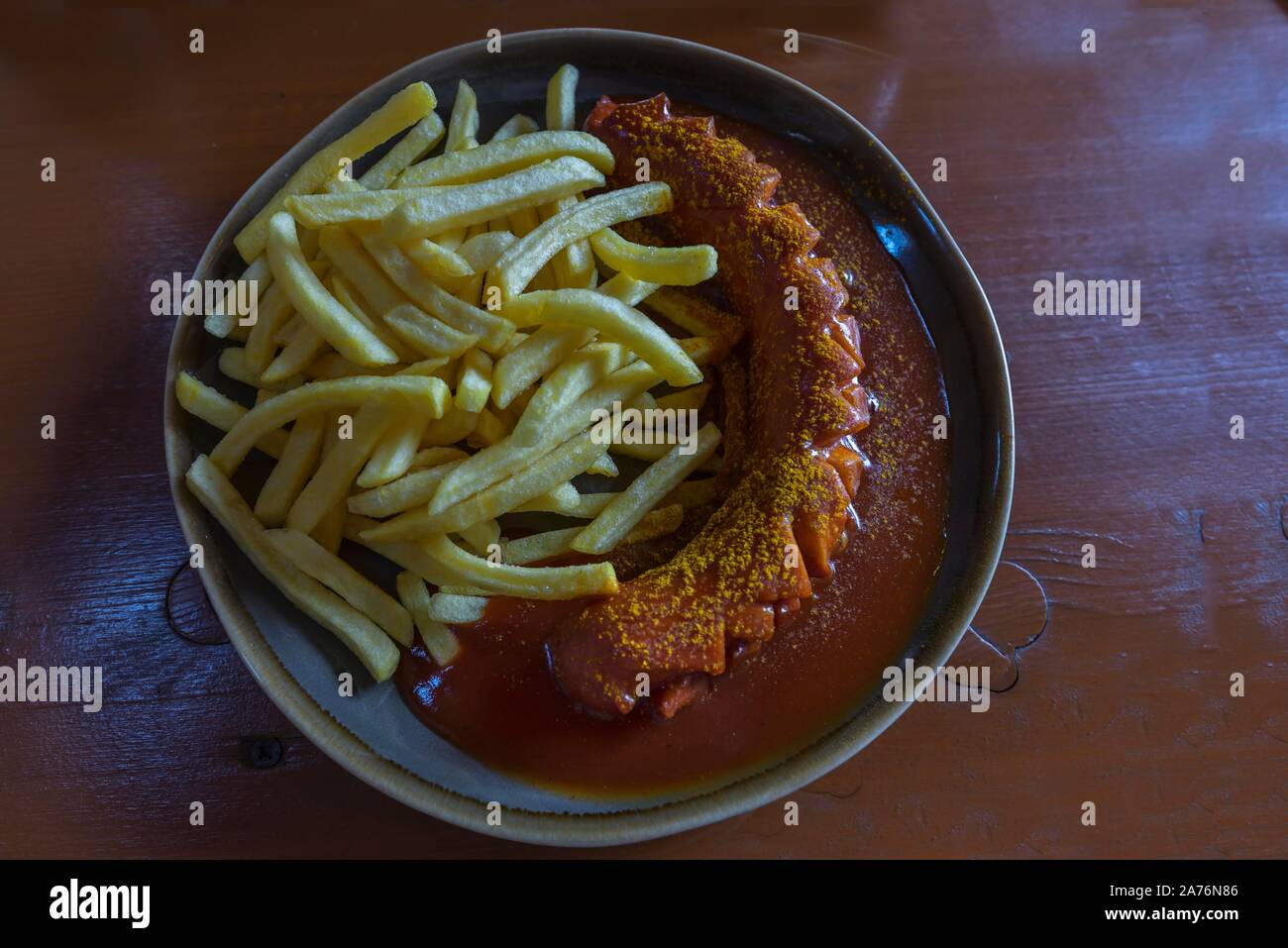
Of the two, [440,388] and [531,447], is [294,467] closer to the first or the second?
[440,388]

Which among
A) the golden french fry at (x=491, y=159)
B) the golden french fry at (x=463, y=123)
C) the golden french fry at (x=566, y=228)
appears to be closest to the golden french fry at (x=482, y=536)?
the golden french fry at (x=566, y=228)

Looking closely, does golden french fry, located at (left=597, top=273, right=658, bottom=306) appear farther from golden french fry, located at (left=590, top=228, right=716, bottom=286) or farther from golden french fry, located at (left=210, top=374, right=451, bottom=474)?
golden french fry, located at (left=210, top=374, right=451, bottom=474)

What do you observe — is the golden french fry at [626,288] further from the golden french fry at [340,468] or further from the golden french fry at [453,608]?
the golden french fry at [453,608]

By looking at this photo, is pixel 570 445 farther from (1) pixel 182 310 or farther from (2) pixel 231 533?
(1) pixel 182 310

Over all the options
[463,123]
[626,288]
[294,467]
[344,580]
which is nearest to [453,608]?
[344,580]

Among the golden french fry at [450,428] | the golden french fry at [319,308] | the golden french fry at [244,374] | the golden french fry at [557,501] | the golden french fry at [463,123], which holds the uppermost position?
the golden french fry at [463,123]
